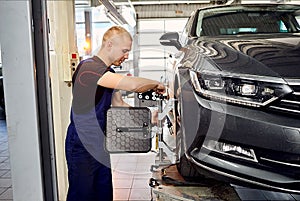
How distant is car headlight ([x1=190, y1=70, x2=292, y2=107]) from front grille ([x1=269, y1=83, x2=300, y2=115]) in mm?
23

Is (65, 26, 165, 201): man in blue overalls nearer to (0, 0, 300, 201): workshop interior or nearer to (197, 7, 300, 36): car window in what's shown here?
(0, 0, 300, 201): workshop interior

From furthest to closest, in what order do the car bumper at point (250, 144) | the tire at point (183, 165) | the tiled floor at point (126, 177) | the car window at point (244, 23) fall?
the tiled floor at point (126, 177)
the car window at point (244, 23)
the tire at point (183, 165)
the car bumper at point (250, 144)

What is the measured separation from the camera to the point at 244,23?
2553 millimetres

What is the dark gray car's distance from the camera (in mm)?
1428

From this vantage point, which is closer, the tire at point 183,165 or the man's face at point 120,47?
the tire at point 183,165

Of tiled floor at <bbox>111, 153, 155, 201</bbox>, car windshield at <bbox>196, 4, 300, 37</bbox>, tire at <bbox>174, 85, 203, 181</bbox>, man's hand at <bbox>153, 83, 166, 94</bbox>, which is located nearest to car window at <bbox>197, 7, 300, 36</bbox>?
car windshield at <bbox>196, 4, 300, 37</bbox>

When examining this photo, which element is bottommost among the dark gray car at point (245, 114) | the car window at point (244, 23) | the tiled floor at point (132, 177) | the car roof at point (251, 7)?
the tiled floor at point (132, 177)

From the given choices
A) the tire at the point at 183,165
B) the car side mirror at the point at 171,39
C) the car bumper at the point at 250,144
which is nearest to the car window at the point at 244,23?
the car side mirror at the point at 171,39

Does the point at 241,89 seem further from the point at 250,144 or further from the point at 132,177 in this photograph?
the point at 132,177

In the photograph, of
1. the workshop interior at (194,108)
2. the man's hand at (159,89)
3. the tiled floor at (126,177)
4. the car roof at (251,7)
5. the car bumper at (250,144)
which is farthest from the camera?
the tiled floor at (126,177)

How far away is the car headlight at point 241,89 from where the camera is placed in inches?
57.1

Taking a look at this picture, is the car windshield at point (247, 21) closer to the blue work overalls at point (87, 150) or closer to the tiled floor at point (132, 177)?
the blue work overalls at point (87, 150)

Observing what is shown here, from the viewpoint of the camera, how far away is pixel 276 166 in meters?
1.44

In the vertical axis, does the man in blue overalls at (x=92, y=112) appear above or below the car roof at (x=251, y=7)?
below
